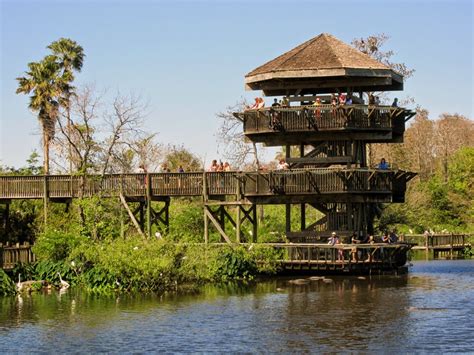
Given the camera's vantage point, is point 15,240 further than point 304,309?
Yes

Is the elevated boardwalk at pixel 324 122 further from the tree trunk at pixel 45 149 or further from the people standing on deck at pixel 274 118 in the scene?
the tree trunk at pixel 45 149

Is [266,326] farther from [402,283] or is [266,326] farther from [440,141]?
[440,141]

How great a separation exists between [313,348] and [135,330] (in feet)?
21.5

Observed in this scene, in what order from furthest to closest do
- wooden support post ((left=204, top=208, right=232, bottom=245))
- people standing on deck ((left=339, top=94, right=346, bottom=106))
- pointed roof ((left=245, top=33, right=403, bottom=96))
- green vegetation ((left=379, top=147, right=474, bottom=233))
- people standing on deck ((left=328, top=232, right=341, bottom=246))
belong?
green vegetation ((left=379, top=147, right=474, bottom=233)) < wooden support post ((left=204, top=208, right=232, bottom=245)) < pointed roof ((left=245, top=33, right=403, bottom=96)) < people standing on deck ((left=339, top=94, right=346, bottom=106)) < people standing on deck ((left=328, top=232, right=341, bottom=246))

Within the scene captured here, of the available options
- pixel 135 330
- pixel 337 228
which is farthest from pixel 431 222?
pixel 135 330

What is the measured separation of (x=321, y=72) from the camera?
5294 centimetres

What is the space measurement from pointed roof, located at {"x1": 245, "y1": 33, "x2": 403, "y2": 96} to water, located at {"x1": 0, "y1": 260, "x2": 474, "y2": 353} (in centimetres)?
1123

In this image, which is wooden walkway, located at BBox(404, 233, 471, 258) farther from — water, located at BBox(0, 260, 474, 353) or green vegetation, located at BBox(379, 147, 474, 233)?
water, located at BBox(0, 260, 474, 353)

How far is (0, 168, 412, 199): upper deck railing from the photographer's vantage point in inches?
2021

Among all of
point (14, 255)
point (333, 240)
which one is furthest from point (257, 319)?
point (14, 255)

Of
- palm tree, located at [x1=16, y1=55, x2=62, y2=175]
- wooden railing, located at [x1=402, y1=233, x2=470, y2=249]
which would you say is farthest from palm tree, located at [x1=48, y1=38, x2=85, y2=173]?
wooden railing, located at [x1=402, y1=233, x2=470, y2=249]

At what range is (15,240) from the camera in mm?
55875

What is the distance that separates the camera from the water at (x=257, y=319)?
102 ft

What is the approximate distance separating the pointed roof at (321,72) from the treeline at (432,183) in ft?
48.8
